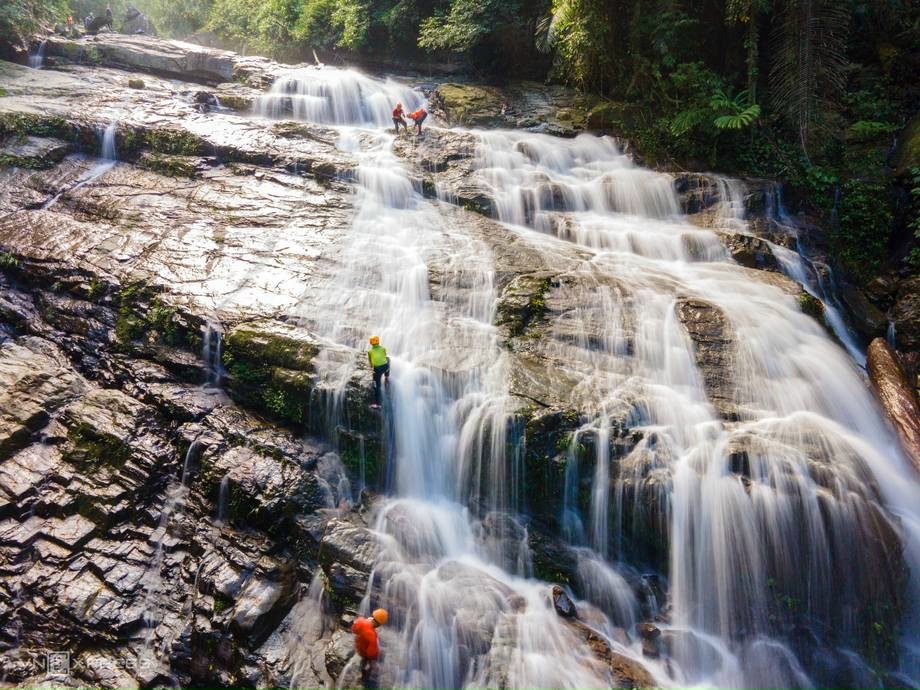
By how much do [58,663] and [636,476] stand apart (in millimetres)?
7531

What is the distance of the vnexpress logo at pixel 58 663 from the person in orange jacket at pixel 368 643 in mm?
3601

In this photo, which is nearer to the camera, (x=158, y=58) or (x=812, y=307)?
(x=812, y=307)

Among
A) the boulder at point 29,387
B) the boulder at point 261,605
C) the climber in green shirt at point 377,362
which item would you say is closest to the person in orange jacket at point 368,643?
the boulder at point 261,605

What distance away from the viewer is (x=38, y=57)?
62.6 ft

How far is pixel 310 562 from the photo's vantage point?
6.88m

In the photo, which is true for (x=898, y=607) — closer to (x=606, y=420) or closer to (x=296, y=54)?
(x=606, y=420)

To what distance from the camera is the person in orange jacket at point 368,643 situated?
18.6ft

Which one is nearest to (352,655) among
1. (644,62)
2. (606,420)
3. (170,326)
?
(606,420)

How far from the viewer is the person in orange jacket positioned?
5664 mm

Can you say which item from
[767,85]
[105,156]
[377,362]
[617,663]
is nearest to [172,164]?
[105,156]

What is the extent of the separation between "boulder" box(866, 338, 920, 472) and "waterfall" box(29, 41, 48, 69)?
27.0 metres

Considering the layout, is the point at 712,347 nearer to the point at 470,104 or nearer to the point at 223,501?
the point at 223,501

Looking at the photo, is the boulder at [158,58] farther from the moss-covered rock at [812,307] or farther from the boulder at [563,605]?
the boulder at [563,605]

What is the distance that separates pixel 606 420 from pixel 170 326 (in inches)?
298
